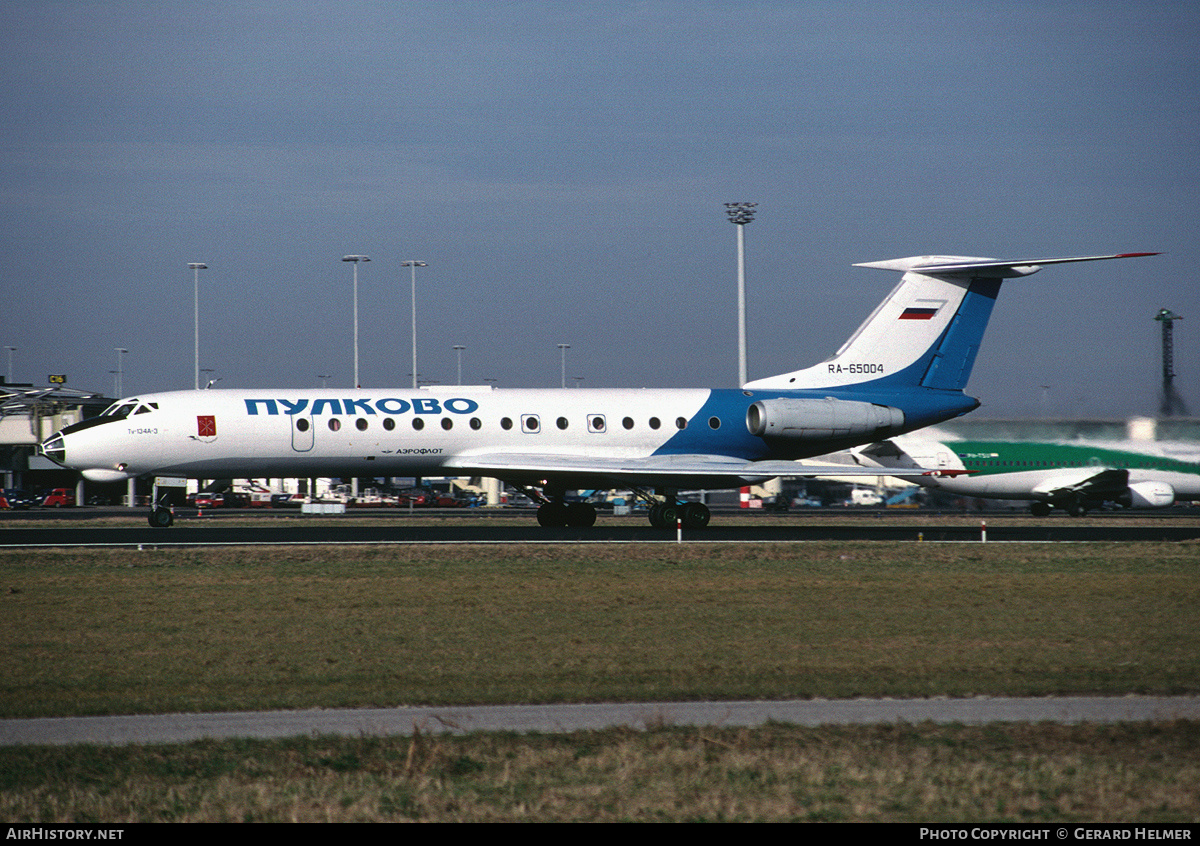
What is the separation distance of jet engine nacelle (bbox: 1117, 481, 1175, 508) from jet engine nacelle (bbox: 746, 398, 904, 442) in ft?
82.8

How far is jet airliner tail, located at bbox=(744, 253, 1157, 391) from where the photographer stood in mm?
35844

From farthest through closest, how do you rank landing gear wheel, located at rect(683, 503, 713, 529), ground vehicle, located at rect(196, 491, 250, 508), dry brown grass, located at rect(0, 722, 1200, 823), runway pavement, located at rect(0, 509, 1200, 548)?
ground vehicle, located at rect(196, 491, 250, 508), landing gear wheel, located at rect(683, 503, 713, 529), runway pavement, located at rect(0, 509, 1200, 548), dry brown grass, located at rect(0, 722, 1200, 823)

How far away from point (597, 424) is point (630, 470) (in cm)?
229

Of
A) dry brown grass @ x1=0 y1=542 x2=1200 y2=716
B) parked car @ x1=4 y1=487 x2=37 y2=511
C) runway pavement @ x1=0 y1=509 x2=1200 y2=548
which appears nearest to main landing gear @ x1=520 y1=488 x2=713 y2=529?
runway pavement @ x1=0 y1=509 x2=1200 y2=548

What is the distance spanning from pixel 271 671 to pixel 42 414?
47.6 m

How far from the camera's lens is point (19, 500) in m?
71.9

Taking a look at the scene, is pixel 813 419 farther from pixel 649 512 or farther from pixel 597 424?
pixel 597 424

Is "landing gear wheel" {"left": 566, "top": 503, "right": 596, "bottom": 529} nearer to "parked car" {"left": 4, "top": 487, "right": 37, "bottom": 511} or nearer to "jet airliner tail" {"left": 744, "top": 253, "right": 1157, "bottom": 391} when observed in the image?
"jet airliner tail" {"left": 744, "top": 253, "right": 1157, "bottom": 391}

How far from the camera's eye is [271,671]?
12844 millimetres

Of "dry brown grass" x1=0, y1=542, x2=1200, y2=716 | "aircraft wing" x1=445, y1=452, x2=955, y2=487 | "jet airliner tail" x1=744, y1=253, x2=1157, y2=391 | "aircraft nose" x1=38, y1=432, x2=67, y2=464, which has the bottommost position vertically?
"dry brown grass" x1=0, y1=542, x2=1200, y2=716

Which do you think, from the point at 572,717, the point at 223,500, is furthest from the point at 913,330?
the point at 223,500

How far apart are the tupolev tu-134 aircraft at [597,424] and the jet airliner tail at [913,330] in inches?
1.5

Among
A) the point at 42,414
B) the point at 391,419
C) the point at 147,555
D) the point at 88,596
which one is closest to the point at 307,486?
the point at 42,414
